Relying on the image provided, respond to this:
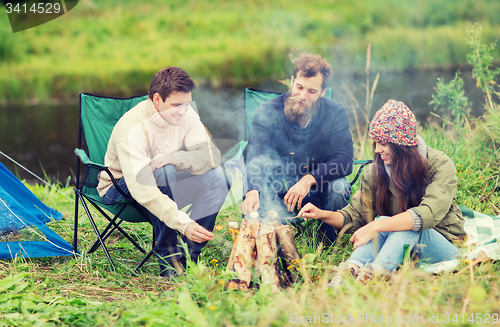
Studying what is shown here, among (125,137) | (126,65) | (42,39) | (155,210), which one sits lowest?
(155,210)

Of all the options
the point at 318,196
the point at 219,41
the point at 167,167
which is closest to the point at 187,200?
the point at 167,167

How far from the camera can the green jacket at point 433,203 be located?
5.84ft

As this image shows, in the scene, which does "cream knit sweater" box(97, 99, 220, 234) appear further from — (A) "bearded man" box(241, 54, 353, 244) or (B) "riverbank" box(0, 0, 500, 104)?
(B) "riverbank" box(0, 0, 500, 104)

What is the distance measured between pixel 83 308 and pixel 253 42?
33.7 feet

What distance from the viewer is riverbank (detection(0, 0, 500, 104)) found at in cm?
980

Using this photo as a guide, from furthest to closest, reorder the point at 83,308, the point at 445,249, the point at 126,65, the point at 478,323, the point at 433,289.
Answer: the point at 126,65 < the point at 445,249 < the point at 83,308 < the point at 433,289 < the point at 478,323

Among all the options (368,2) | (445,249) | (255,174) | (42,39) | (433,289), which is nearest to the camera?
(433,289)

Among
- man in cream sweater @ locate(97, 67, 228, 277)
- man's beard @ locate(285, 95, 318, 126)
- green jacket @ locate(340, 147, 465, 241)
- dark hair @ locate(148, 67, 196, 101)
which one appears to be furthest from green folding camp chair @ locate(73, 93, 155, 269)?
green jacket @ locate(340, 147, 465, 241)

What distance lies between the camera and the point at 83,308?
170 cm

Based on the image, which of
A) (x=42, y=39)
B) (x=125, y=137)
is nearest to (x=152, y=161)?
(x=125, y=137)

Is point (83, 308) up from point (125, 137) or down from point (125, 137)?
down

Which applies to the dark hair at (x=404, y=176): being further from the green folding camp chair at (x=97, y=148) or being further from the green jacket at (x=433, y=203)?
the green folding camp chair at (x=97, y=148)

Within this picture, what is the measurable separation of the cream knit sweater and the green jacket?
79cm

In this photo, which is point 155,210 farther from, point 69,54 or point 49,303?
point 69,54
